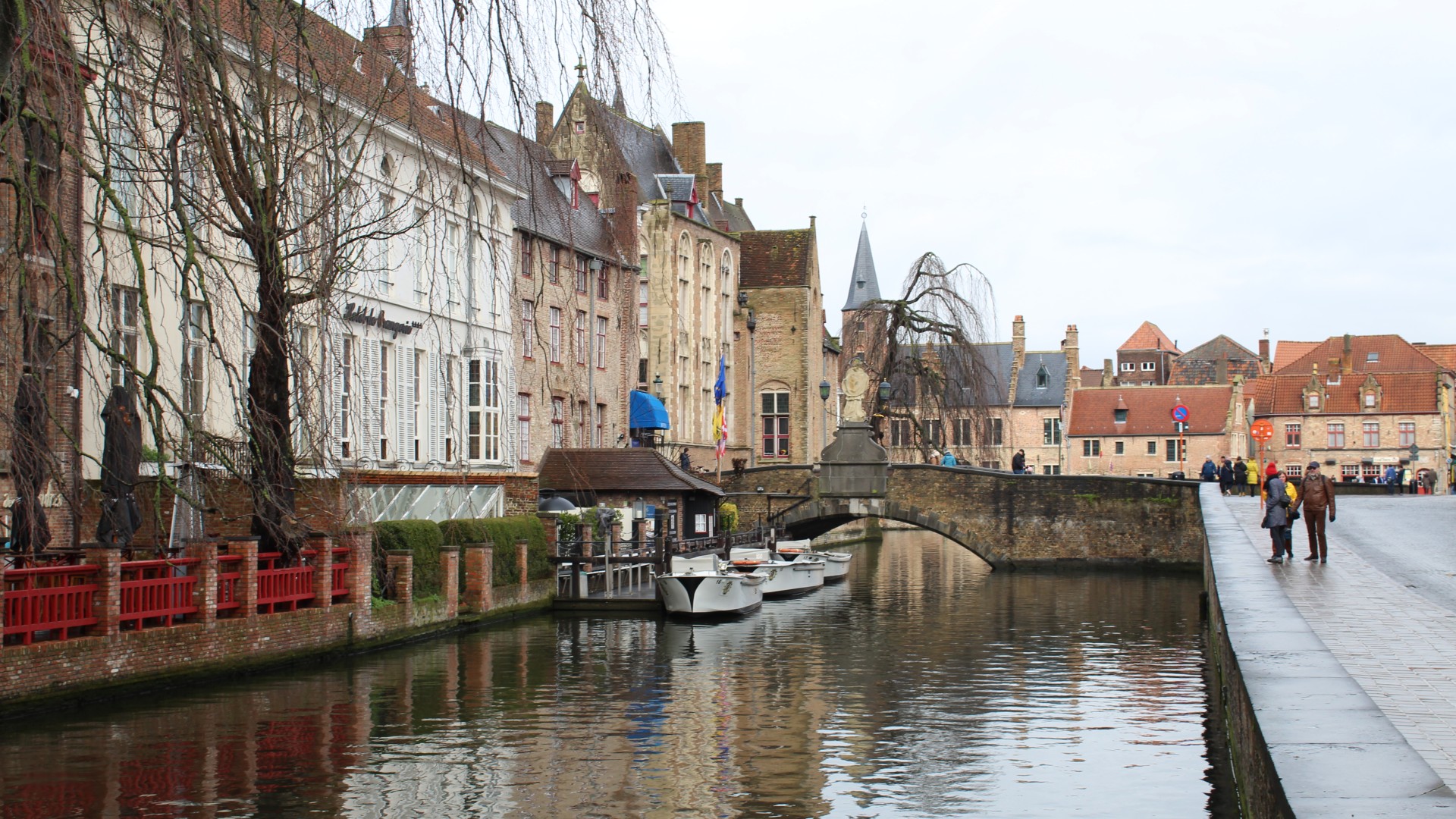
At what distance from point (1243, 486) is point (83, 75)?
43.4 meters

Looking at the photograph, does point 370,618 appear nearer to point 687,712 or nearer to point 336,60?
point 687,712

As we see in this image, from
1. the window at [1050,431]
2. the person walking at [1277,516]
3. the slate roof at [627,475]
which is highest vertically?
the window at [1050,431]

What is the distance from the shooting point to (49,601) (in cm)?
1416

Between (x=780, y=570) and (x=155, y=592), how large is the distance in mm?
18133

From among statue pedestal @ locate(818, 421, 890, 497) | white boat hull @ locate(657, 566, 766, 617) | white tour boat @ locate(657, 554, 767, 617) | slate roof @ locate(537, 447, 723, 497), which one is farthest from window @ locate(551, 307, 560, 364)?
white boat hull @ locate(657, 566, 766, 617)

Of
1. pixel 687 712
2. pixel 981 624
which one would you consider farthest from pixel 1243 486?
pixel 687 712

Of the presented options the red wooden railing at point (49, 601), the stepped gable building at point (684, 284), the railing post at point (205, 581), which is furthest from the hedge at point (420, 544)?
the stepped gable building at point (684, 284)

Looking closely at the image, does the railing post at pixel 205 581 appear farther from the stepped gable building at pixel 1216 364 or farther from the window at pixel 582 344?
the stepped gable building at pixel 1216 364

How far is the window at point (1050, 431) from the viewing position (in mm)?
83625

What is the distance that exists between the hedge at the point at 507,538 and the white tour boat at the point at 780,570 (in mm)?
5358

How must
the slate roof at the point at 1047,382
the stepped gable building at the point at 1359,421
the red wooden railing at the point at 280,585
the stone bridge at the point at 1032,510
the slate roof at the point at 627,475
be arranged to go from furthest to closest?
the slate roof at the point at 1047,382 < the stepped gable building at the point at 1359,421 < the stone bridge at the point at 1032,510 < the slate roof at the point at 627,475 < the red wooden railing at the point at 280,585

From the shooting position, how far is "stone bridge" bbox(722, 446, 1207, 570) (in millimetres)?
38594

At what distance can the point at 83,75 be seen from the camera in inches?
343

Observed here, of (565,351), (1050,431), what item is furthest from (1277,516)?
(1050,431)
